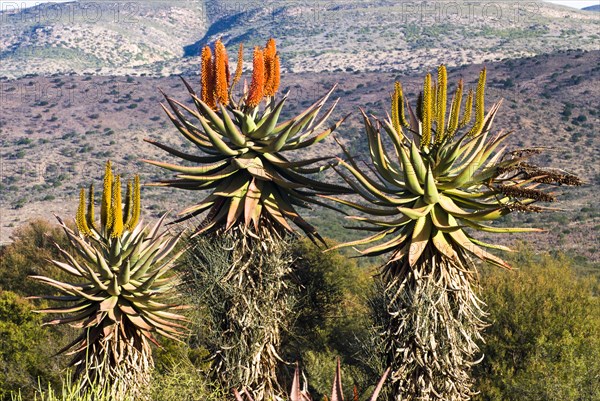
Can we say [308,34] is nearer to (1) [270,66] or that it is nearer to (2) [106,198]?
(1) [270,66]

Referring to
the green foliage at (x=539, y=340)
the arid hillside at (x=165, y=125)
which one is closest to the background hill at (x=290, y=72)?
the arid hillside at (x=165, y=125)

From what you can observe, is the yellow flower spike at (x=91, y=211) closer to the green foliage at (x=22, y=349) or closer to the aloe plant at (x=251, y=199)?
the aloe plant at (x=251, y=199)

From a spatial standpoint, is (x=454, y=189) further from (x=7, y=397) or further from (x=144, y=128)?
(x=144, y=128)

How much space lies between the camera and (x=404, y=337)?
872 cm

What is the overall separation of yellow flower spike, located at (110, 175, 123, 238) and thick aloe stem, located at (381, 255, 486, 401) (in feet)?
12.7

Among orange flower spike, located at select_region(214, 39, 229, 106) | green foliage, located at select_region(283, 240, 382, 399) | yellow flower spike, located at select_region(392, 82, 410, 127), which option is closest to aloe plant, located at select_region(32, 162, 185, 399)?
orange flower spike, located at select_region(214, 39, 229, 106)

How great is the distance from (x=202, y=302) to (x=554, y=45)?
4399 inches

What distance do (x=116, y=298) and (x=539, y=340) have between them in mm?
9882

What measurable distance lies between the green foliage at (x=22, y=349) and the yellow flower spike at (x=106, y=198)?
26.6 feet

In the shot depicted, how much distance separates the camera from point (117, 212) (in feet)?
35.2

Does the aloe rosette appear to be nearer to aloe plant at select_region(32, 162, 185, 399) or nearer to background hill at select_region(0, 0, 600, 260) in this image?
aloe plant at select_region(32, 162, 185, 399)

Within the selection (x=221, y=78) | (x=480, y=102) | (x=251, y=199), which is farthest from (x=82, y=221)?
(x=480, y=102)

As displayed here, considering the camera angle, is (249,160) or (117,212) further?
(117,212)

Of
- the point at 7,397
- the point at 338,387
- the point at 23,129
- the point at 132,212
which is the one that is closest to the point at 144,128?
the point at 23,129
